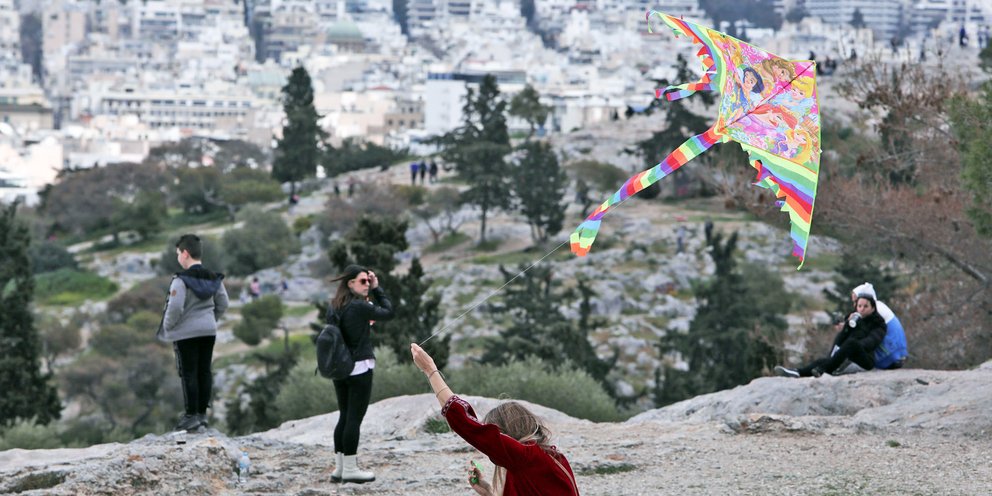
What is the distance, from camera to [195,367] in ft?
30.6

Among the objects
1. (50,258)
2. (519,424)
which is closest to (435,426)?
(519,424)

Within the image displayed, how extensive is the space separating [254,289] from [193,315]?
130ft

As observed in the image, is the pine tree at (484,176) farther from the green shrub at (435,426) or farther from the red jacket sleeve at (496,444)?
the red jacket sleeve at (496,444)

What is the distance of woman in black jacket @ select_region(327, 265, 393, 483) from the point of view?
8531 millimetres

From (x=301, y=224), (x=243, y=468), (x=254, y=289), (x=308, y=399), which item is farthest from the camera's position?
(x=301, y=224)

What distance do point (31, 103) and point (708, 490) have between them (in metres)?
157

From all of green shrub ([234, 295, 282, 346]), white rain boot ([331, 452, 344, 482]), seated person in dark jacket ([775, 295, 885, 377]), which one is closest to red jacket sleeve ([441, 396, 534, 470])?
white rain boot ([331, 452, 344, 482])

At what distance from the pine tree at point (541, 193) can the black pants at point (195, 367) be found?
39123 millimetres

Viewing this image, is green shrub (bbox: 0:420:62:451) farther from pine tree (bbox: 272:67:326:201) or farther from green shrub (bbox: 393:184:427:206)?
pine tree (bbox: 272:67:326:201)

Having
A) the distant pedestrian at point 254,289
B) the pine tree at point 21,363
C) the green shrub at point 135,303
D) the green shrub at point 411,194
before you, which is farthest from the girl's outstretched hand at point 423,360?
the green shrub at point 411,194

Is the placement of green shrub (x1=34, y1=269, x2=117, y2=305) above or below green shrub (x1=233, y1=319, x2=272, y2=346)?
below

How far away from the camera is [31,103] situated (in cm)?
15950

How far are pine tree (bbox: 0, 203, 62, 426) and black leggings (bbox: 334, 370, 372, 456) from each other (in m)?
17.2

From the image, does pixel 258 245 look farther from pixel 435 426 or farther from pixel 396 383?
pixel 435 426
